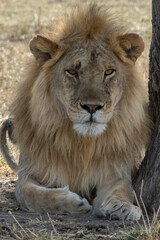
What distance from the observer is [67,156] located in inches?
184

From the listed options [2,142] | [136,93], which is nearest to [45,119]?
[136,93]

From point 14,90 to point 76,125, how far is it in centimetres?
122

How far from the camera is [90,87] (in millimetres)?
4281

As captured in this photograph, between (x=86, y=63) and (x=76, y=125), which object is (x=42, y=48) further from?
(x=76, y=125)

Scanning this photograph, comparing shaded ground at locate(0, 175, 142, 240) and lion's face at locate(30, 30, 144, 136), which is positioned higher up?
lion's face at locate(30, 30, 144, 136)

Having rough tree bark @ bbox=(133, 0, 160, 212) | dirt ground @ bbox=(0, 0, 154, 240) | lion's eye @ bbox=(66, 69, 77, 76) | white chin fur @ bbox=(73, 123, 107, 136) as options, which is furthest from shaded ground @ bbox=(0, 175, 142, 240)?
lion's eye @ bbox=(66, 69, 77, 76)

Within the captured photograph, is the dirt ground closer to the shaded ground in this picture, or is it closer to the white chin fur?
the shaded ground

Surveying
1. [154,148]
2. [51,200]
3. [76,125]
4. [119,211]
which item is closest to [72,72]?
[76,125]

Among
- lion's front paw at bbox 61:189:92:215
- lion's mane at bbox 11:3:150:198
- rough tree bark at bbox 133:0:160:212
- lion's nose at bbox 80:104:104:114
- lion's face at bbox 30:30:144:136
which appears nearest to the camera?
lion's nose at bbox 80:104:104:114

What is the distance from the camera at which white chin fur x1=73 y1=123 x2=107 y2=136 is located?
419cm

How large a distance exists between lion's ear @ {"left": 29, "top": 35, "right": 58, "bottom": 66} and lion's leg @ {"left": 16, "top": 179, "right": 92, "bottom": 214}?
3.52 ft

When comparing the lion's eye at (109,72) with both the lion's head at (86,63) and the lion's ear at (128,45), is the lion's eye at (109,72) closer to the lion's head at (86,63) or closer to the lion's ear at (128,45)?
the lion's head at (86,63)

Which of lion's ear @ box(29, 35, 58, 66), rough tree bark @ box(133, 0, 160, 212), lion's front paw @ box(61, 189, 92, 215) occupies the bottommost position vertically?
lion's front paw @ box(61, 189, 92, 215)

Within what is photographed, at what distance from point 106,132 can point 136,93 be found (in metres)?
0.43
